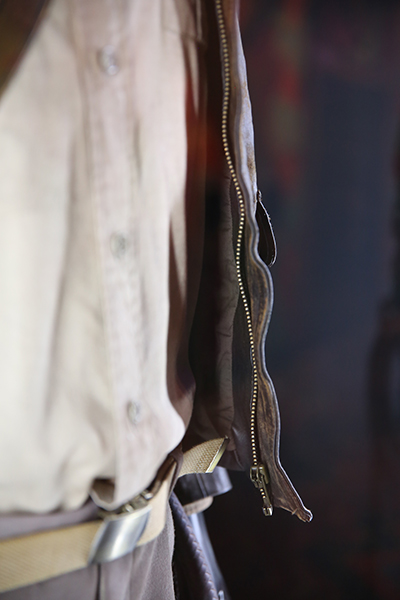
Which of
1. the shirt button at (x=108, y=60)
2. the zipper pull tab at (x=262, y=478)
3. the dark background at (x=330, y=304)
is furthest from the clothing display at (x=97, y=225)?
the dark background at (x=330, y=304)

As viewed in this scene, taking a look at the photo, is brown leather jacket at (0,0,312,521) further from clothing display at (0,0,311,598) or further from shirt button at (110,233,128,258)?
shirt button at (110,233,128,258)

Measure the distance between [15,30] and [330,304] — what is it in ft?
3.57

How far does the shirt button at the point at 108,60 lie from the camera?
0.38 meters

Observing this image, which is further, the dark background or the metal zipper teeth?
the dark background

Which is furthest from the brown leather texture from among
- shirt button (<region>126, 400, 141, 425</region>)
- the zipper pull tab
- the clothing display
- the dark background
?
the dark background

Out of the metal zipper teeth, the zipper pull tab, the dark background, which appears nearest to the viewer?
the metal zipper teeth

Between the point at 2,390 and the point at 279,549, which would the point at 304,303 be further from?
the point at 2,390

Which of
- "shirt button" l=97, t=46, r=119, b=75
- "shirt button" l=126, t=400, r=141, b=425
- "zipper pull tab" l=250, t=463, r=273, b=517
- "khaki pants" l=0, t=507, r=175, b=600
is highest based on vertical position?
"shirt button" l=97, t=46, r=119, b=75

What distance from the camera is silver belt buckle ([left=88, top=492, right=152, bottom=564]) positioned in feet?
1.43

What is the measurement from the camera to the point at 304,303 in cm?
127

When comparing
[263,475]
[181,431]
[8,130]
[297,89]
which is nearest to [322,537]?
[263,475]

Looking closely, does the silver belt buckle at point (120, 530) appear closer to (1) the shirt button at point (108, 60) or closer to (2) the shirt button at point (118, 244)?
(2) the shirt button at point (118, 244)

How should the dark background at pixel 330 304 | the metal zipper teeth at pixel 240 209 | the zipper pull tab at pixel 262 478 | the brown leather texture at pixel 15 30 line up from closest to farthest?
1. the brown leather texture at pixel 15 30
2. the metal zipper teeth at pixel 240 209
3. the zipper pull tab at pixel 262 478
4. the dark background at pixel 330 304

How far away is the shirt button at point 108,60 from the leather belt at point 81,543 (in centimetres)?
40
